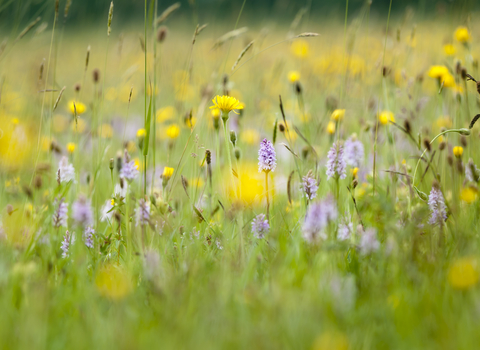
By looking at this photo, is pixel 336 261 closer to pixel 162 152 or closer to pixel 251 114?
pixel 162 152

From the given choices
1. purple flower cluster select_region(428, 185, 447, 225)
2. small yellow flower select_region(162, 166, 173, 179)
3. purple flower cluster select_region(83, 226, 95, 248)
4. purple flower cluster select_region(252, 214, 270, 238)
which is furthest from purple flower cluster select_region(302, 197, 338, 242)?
purple flower cluster select_region(83, 226, 95, 248)

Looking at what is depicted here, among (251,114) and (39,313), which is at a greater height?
(251,114)

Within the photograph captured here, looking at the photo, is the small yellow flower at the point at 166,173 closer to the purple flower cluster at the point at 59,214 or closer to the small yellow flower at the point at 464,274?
the purple flower cluster at the point at 59,214

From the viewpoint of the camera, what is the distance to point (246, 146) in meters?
2.52

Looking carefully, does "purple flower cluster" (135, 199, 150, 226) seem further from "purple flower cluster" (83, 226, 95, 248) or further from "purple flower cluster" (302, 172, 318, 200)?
"purple flower cluster" (302, 172, 318, 200)

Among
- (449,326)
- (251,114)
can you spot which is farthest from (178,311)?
(251,114)

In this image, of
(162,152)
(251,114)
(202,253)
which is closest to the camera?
(202,253)

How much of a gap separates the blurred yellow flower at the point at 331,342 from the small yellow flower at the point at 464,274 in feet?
0.91

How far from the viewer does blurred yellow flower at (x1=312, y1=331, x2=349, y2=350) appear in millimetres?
638

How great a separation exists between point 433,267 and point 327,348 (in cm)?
39

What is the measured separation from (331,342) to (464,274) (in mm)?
333

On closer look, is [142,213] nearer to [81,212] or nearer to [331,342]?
[81,212]

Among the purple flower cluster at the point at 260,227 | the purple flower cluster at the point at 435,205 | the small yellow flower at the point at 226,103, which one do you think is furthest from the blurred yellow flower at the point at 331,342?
the small yellow flower at the point at 226,103

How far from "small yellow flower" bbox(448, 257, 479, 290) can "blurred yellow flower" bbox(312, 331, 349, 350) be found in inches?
10.9
